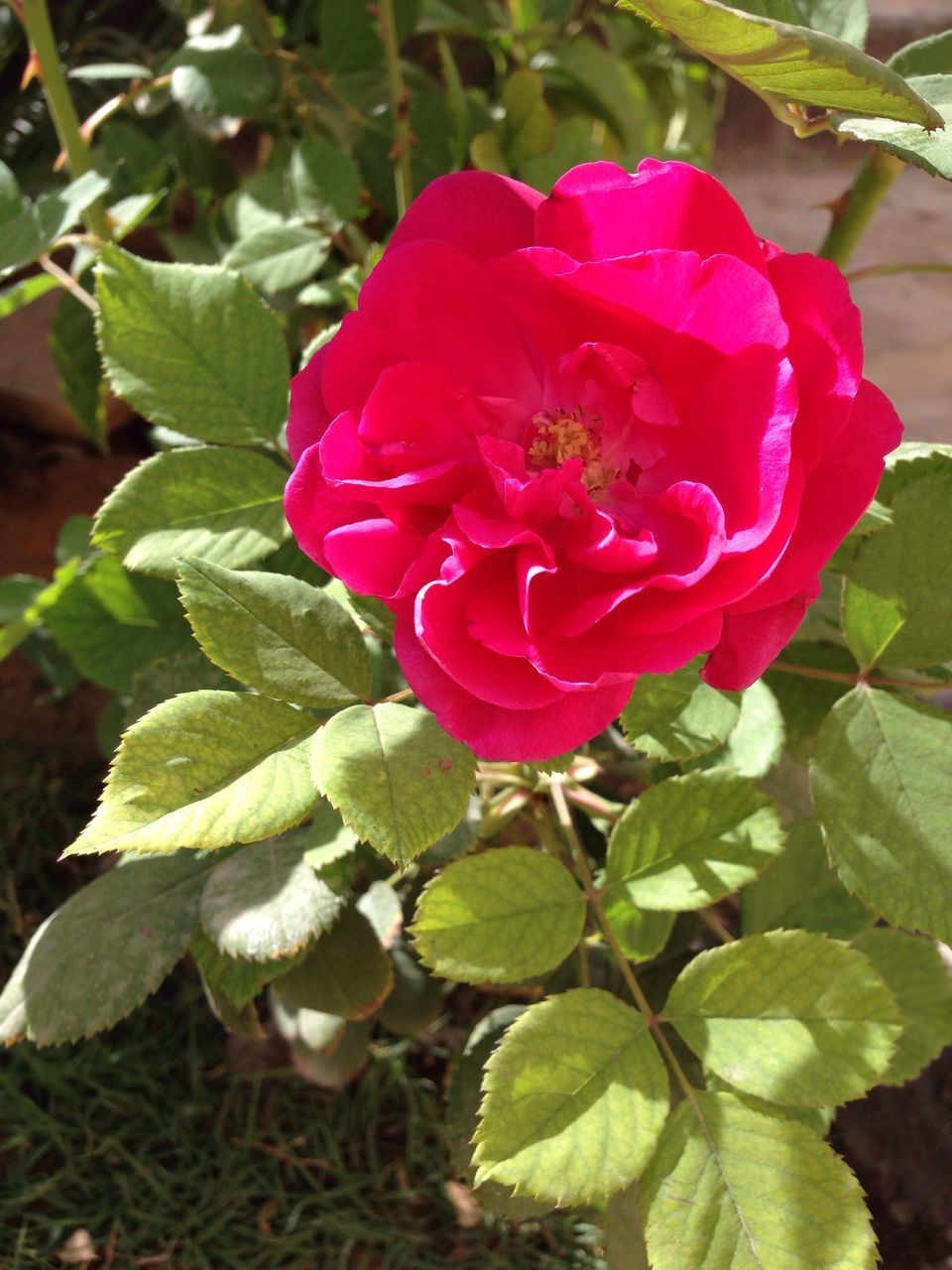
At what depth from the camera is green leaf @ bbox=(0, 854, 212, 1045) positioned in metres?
0.55

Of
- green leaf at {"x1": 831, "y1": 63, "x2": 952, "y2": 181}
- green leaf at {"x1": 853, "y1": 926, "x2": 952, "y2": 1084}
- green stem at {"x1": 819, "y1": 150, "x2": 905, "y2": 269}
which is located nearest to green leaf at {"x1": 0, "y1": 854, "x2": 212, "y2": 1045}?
green leaf at {"x1": 853, "y1": 926, "x2": 952, "y2": 1084}

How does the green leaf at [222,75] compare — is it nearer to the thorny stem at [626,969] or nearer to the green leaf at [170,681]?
the green leaf at [170,681]

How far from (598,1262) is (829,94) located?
2.59 feet

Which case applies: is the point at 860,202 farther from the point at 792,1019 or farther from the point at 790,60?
the point at 792,1019

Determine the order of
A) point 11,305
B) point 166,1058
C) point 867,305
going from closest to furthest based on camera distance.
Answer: point 11,305
point 166,1058
point 867,305

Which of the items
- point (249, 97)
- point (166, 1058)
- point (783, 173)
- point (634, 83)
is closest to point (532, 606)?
point (249, 97)

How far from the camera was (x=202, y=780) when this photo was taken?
42 cm

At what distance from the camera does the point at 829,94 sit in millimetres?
369

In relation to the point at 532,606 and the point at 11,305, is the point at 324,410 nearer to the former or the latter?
the point at 532,606

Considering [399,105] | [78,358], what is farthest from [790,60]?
[78,358]

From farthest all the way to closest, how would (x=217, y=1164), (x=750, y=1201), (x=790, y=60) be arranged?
(x=217, y=1164), (x=750, y=1201), (x=790, y=60)

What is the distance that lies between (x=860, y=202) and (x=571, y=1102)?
576mm

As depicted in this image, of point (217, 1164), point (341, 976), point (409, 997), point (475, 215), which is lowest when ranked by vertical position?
point (217, 1164)

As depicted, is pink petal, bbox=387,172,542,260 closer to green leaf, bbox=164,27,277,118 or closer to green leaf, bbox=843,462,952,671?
green leaf, bbox=843,462,952,671
